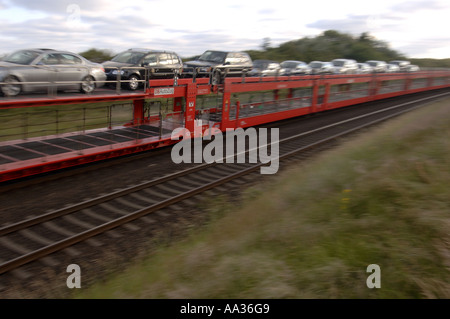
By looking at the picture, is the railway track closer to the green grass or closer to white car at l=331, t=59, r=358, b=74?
the green grass

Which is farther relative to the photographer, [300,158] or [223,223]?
[300,158]

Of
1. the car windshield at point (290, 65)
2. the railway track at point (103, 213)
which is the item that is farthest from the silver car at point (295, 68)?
the railway track at point (103, 213)

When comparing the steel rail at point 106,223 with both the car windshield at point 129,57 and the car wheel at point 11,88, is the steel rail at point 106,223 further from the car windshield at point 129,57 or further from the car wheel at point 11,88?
the car windshield at point 129,57

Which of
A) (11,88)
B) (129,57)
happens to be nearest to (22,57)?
(11,88)

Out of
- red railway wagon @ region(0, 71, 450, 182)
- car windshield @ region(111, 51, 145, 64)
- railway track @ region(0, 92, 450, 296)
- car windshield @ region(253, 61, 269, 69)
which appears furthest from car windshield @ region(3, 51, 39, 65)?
car windshield @ region(253, 61, 269, 69)

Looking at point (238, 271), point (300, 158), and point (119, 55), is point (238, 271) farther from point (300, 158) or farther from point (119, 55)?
point (119, 55)

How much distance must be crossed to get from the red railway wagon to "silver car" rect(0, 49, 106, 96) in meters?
0.67

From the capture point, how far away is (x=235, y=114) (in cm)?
1537

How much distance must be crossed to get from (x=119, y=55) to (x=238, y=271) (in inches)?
531

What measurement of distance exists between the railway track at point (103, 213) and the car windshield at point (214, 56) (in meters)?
8.79

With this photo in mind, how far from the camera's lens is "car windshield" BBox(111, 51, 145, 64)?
15.5 meters

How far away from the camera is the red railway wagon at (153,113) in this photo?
9.52 metres

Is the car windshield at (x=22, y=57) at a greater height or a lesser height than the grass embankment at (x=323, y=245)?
greater

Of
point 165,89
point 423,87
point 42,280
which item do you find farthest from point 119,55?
point 423,87
